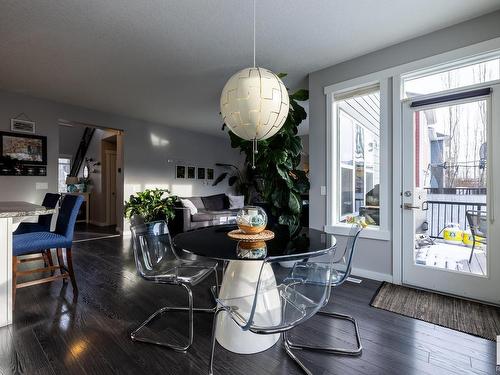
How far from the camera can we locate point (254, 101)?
154cm

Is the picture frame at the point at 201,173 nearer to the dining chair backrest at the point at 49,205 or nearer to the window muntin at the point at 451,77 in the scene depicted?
the dining chair backrest at the point at 49,205

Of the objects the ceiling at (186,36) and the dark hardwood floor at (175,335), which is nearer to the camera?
the dark hardwood floor at (175,335)

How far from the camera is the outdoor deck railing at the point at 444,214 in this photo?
2449 millimetres

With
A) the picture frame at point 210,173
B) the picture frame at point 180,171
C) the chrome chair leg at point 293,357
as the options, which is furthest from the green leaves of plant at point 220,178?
the chrome chair leg at point 293,357

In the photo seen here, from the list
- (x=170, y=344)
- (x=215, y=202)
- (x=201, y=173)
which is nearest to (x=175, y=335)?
(x=170, y=344)

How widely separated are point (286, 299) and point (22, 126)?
4.98m

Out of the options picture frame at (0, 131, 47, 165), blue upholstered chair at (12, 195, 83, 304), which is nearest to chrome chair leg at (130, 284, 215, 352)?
blue upholstered chair at (12, 195, 83, 304)

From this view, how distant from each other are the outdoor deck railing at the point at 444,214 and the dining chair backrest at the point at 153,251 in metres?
2.52

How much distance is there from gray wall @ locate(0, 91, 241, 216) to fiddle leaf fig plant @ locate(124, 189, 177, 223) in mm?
437

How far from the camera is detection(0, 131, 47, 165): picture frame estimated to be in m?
3.96

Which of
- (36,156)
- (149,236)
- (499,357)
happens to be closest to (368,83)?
(499,357)

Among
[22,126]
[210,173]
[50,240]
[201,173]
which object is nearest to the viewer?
[50,240]

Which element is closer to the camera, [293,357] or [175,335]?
[293,357]

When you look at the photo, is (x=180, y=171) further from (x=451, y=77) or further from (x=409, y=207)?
(x=451, y=77)
